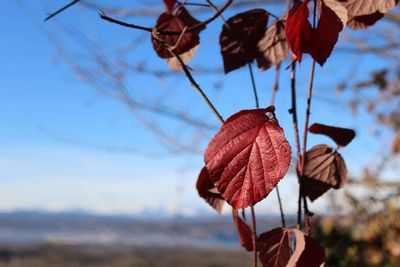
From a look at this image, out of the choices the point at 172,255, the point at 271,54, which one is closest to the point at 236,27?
the point at 271,54

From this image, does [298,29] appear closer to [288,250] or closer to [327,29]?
[327,29]

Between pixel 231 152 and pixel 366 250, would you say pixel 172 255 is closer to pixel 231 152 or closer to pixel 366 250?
pixel 366 250

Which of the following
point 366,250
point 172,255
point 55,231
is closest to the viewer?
point 366,250

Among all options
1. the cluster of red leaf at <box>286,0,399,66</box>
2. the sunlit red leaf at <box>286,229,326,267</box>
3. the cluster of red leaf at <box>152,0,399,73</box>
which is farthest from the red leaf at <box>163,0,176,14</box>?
the sunlit red leaf at <box>286,229,326,267</box>

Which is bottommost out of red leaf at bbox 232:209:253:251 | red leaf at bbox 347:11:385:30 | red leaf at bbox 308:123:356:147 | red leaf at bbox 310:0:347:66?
red leaf at bbox 232:209:253:251

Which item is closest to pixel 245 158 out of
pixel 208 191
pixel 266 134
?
pixel 266 134

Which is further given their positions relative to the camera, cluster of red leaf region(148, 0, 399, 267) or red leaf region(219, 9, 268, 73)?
red leaf region(219, 9, 268, 73)

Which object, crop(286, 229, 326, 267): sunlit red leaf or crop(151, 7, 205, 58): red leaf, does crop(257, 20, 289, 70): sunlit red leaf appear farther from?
crop(286, 229, 326, 267): sunlit red leaf
